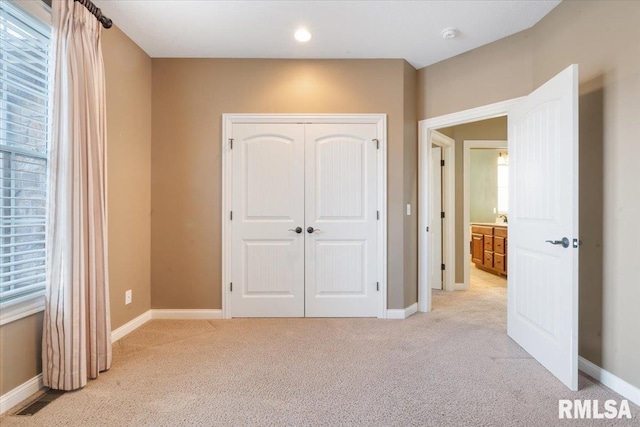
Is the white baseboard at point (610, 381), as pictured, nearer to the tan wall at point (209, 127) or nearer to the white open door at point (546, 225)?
the white open door at point (546, 225)

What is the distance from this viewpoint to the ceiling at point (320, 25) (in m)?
2.39

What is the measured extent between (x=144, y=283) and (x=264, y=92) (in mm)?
2206

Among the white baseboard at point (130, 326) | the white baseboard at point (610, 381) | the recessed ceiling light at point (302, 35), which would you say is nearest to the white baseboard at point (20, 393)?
the white baseboard at point (130, 326)

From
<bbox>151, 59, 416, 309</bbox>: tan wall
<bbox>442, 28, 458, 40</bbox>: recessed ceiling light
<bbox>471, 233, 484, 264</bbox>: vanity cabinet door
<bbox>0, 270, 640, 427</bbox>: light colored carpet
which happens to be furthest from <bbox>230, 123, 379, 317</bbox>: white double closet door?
<bbox>471, 233, 484, 264</bbox>: vanity cabinet door

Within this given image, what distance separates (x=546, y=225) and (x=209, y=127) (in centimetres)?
298

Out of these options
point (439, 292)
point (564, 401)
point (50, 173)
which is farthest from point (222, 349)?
point (439, 292)

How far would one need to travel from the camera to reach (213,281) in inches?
127

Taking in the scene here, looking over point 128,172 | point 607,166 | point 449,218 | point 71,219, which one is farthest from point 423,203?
point 71,219

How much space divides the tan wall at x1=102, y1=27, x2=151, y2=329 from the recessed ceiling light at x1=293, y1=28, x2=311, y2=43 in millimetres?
1488

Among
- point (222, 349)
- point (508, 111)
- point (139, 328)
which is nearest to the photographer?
point (222, 349)

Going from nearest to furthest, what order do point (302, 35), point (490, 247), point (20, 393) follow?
point (20, 393) < point (302, 35) < point (490, 247)

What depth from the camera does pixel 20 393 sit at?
1842 millimetres

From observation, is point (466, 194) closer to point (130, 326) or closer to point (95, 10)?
point (130, 326)

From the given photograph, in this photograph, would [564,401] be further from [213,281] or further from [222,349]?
[213,281]
